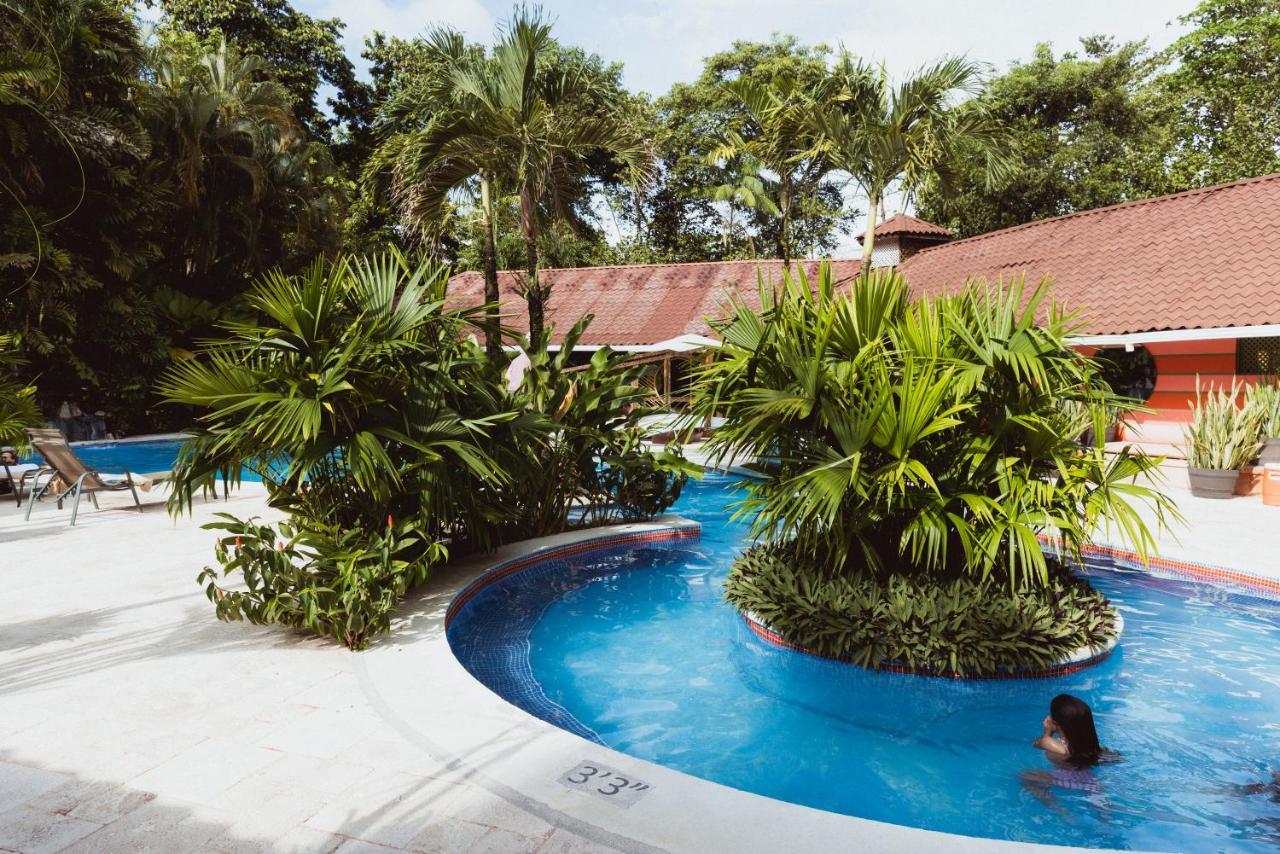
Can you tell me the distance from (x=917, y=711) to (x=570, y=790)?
276cm

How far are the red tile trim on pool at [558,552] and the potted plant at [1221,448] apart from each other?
6817 mm

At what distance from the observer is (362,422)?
548cm

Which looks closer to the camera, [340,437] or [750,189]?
[340,437]

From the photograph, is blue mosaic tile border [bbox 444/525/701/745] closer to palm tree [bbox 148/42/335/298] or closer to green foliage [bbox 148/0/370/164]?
palm tree [bbox 148/42/335/298]

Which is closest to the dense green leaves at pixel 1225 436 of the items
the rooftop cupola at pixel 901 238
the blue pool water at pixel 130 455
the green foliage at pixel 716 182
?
the rooftop cupola at pixel 901 238

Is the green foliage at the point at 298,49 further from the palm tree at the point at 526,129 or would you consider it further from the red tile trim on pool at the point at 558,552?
the red tile trim on pool at the point at 558,552

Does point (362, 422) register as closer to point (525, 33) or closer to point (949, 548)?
point (949, 548)

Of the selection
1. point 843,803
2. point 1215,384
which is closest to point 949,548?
point 843,803

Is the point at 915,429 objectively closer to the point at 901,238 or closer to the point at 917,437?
the point at 917,437

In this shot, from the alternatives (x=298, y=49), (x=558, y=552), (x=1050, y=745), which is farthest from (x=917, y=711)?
(x=298, y=49)

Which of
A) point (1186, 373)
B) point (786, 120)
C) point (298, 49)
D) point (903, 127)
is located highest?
point (298, 49)

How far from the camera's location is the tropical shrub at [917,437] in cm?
493

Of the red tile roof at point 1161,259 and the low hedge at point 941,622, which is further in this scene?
the red tile roof at point 1161,259

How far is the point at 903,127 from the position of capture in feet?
41.7
